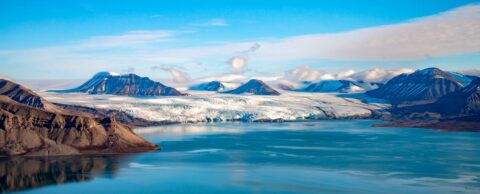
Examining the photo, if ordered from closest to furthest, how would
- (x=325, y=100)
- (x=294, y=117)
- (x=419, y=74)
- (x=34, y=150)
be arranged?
(x=34, y=150)
(x=294, y=117)
(x=325, y=100)
(x=419, y=74)

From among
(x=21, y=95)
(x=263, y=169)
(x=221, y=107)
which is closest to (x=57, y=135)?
(x=263, y=169)

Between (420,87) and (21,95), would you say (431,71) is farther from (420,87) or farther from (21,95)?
(21,95)

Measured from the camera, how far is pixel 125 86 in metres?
188

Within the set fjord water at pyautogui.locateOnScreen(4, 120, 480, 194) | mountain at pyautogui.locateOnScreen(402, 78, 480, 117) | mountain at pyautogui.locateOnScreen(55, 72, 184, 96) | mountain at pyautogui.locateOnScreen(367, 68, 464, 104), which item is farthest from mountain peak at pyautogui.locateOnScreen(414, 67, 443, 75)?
fjord water at pyautogui.locateOnScreen(4, 120, 480, 194)

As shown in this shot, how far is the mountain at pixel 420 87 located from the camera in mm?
181625

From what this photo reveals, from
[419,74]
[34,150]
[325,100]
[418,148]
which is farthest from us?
[419,74]

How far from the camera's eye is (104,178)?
47406 millimetres

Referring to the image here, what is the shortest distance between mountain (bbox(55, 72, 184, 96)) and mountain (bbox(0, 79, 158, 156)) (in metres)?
112

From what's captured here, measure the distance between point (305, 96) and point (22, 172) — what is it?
128547 mm

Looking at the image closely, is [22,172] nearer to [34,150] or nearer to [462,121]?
[34,150]

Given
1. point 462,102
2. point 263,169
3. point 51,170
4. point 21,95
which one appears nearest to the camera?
point 51,170

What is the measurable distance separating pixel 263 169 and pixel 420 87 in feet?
471

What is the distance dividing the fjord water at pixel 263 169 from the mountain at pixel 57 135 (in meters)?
3.19

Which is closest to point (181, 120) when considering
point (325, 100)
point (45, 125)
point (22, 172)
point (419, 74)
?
point (325, 100)
